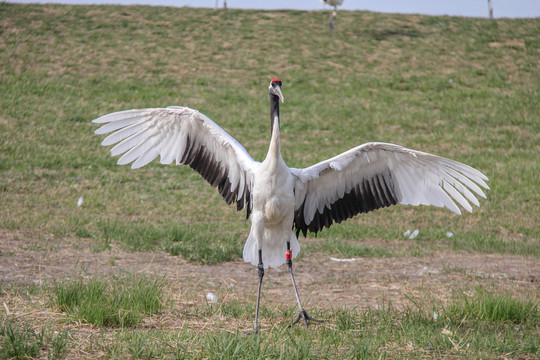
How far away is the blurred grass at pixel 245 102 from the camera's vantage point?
8.46 m

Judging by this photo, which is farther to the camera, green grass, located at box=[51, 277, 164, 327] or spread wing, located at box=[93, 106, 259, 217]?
spread wing, located at box=[93, 106, 259, 217]

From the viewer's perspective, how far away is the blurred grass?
8461 mm

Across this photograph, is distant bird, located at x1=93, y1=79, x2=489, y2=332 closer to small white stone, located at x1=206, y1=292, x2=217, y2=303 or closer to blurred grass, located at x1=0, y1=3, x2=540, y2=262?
small white stone, located at x1=206, y1=292, x2=217, y2=303

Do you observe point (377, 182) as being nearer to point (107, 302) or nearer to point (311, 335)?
point (311, 335)

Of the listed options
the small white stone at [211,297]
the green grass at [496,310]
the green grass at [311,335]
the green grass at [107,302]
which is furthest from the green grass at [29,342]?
the green grass at [496,310]

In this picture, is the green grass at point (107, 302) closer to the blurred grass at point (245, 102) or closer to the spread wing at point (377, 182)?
the spread wing at point (377, 182)

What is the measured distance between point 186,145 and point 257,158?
18.1 feet

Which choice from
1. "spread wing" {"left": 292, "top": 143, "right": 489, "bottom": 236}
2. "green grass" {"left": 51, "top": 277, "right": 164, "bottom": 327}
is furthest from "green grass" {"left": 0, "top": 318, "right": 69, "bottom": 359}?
"spread wing" {"left": 292, "top": 143, "right": 489, "bottom": 236}

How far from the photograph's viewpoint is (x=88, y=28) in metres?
17.1

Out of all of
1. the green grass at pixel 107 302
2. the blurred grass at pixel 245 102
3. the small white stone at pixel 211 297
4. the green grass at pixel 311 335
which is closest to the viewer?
the green grass at pixel 311 335

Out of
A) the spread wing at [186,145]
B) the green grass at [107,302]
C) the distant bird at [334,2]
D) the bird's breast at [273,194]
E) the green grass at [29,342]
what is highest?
the distant bird at [334,2]

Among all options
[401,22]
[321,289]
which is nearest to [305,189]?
[321,289]

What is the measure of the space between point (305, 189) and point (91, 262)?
7.91 feet

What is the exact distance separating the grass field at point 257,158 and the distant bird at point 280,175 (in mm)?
768
